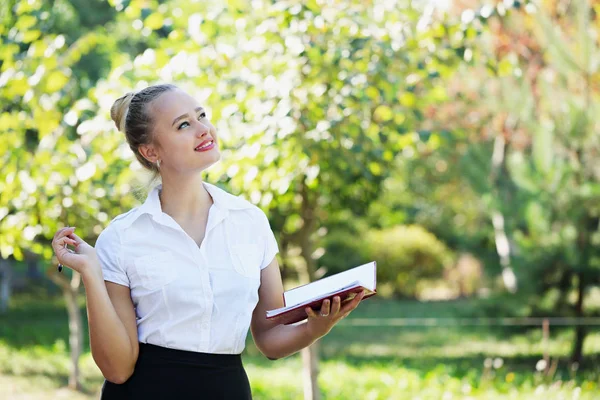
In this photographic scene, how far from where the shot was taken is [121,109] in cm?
246

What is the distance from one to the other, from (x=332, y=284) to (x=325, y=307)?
100mm

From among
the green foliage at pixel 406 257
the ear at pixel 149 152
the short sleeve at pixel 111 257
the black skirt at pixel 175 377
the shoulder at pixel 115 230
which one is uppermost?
the ear at pixel 149 152

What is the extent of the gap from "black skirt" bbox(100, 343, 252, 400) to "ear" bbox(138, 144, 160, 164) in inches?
20.0

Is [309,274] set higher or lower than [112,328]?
lower

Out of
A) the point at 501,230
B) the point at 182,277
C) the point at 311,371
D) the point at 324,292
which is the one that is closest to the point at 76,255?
the point at 182,277

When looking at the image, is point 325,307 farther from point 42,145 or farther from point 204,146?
point 42,145

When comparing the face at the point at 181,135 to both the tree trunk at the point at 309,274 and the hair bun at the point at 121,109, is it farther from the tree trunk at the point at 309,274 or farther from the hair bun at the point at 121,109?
the tree trunk at the point at 309,274

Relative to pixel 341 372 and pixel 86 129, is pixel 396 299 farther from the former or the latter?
pixel 86 129

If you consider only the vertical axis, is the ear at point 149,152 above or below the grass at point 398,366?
above

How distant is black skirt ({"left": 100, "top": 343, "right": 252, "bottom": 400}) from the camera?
2219 millimetres

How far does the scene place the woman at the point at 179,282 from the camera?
2188 millimetres

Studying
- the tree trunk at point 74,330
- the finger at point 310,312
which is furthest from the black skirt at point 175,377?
the tree trunk at point 74,330

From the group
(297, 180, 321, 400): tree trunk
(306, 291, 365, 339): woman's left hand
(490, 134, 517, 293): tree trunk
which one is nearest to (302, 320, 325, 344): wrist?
(306, 291, 365, 339): woman's left hand

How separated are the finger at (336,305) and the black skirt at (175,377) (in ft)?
1.05
